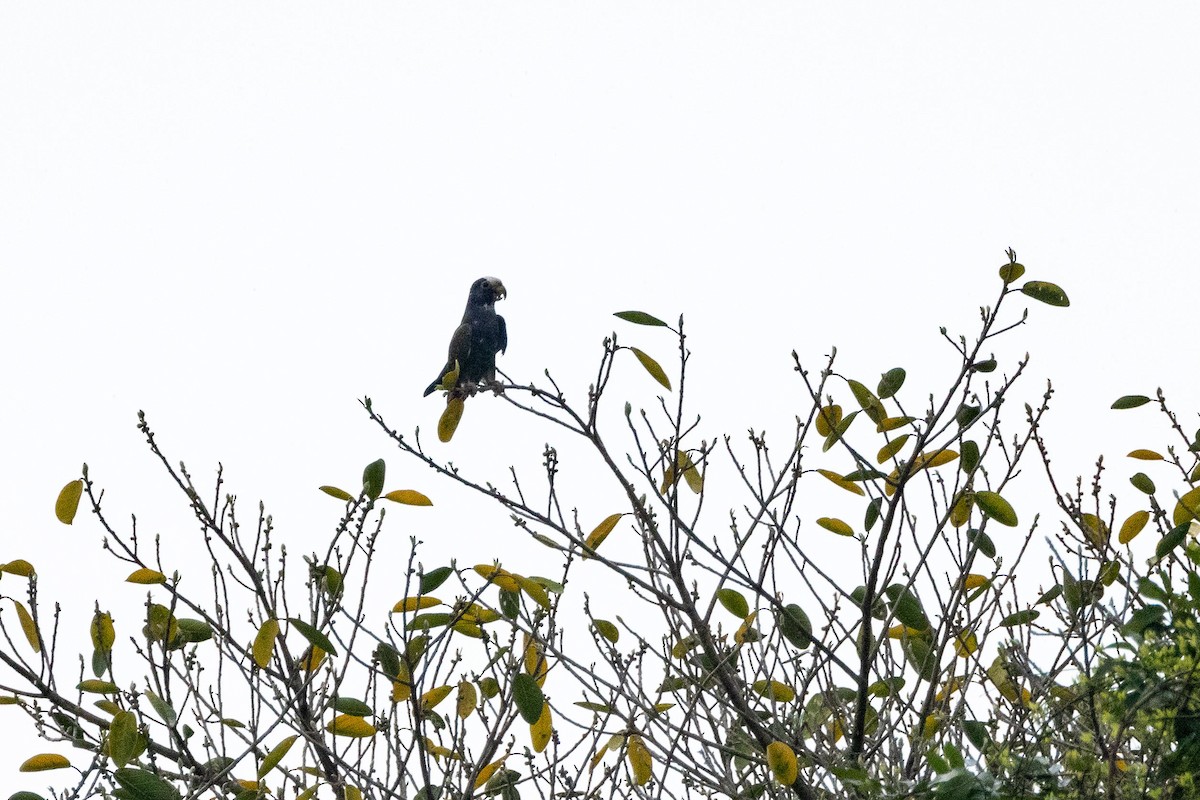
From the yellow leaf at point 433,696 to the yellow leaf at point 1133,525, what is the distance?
6.45 feet

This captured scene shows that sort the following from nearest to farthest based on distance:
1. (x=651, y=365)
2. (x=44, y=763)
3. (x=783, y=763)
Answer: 1. (x=783, y=763)
2. (x=44, y=763)
3. (x=651, y=365)

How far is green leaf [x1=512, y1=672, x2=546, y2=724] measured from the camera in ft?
9.63

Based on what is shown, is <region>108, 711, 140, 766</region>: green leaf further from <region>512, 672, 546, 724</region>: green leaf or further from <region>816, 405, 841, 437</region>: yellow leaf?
<region>816, 405, 841, 437</region>: yellow leaf

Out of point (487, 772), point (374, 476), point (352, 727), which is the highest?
point (374, 476)

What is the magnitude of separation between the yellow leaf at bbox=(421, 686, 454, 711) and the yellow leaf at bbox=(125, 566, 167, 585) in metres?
0.82

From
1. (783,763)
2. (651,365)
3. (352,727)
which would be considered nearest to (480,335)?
(651,365)

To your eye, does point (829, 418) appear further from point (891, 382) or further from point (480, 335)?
point (480, 335)

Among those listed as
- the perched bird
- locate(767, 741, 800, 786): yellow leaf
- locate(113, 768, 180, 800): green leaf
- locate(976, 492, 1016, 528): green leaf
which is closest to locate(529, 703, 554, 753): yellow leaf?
locate(767, 741, 800, 786): yellow leaf

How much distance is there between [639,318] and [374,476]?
88 centimetres

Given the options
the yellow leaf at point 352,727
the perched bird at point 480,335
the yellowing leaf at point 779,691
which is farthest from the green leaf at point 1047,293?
the perched bird at point 480,335

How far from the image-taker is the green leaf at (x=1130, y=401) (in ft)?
11.0

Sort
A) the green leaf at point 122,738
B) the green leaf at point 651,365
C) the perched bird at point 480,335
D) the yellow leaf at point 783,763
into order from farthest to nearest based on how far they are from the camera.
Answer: the perched bird at point 480,335
the green leaf at point 651,365
the green leaf at point 122,738
the yellow leaf at point 783,763

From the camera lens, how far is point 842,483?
3547 millimetres

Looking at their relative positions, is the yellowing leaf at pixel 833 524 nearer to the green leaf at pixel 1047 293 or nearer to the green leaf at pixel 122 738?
the green leaf at pixel 1047 293
